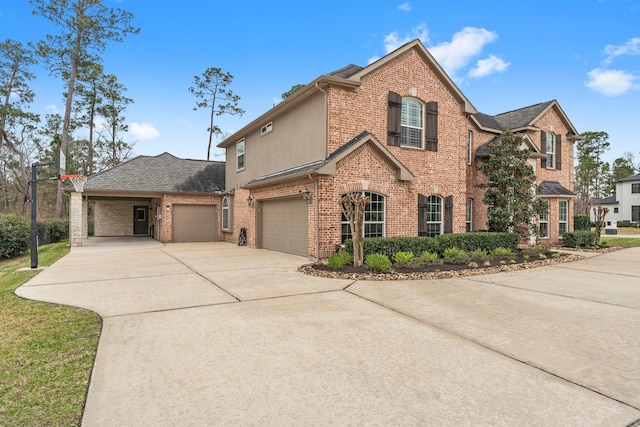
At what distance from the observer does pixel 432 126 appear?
45.0ft

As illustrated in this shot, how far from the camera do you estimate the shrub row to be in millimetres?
9984

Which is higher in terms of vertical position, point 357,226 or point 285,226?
point 357,226

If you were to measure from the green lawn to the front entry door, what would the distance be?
2208 centimetres

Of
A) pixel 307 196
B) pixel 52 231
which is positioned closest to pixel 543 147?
pixel 307 196

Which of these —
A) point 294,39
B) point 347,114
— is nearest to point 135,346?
point 347,114

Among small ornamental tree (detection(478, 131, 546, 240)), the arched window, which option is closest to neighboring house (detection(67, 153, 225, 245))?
the arched window

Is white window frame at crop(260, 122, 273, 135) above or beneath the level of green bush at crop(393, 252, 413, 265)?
above

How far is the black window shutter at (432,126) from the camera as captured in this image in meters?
13.6

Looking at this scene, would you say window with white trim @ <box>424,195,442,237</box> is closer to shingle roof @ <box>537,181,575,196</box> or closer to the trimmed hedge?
shingle roof @ <box>537,181,575,196</box>

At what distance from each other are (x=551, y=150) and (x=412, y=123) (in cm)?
1031

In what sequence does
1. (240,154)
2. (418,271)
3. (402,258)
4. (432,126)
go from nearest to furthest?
(418,271), (402,258), (432,126), (240,154)

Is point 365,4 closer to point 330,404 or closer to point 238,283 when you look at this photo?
point 238,283

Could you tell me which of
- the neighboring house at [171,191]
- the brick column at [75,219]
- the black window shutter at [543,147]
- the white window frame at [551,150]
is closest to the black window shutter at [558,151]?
the white window frame at [551,150]

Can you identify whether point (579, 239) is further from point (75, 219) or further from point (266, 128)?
point (75, 219)
